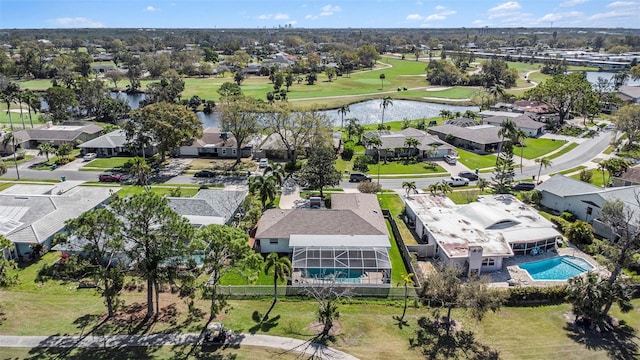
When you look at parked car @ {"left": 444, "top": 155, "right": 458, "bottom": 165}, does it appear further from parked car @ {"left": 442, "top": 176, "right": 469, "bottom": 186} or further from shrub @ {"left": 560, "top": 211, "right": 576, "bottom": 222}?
shrub @ {"left": 560, "top": 211, "right": 576, "bottom": 222}

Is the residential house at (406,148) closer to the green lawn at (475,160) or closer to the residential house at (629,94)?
the green lawn at (475,160)

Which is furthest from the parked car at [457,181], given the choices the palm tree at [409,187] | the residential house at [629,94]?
the residential house at [629,94]

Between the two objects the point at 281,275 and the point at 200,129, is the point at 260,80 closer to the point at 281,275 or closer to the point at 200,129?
the point at 200,129

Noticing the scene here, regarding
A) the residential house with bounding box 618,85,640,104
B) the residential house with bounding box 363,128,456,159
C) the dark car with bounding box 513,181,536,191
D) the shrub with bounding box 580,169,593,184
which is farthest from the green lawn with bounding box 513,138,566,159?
the residential house with bounding box 618,85,640,104

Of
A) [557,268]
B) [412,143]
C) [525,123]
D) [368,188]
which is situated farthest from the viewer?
[525,123]

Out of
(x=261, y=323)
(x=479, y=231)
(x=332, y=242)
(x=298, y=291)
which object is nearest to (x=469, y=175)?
(x=479, y=231)

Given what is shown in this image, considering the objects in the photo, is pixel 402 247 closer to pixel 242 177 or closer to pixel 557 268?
pixel 557 268
